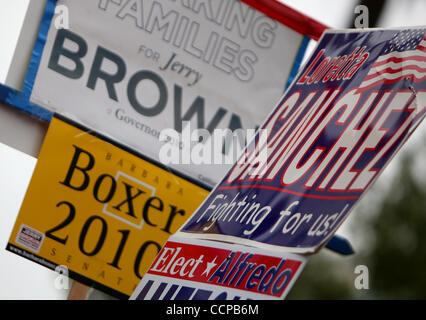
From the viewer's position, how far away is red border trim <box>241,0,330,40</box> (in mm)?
5156

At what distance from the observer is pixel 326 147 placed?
299 cm

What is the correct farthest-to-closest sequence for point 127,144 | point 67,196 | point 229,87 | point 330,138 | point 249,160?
point 229,87 < point 127,144 < point 67,196 < point 249,160 < point 330,138

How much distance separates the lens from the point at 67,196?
4.31 meters

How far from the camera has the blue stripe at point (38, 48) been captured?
14.5ft

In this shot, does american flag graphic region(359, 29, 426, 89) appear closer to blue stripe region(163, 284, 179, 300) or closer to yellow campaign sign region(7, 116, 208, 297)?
blue stripe region(163, 284, 179, 300)

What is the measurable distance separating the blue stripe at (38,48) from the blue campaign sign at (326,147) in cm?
173

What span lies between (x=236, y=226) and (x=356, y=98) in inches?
29.2

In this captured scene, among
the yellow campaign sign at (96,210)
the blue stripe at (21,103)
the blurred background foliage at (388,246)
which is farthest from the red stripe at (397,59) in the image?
the blurred background foliage at (388,246)

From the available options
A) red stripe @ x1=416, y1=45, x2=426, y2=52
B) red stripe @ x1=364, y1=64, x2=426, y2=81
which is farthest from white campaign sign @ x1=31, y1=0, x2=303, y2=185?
red stripe @ x1=416, y1=45, x2=426, y2=52

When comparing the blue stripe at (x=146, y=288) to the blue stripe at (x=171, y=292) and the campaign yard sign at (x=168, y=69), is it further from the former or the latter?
the campaign yard sign at (x=168, y=69)

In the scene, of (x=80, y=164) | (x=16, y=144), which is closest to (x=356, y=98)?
(x=80, y=164)

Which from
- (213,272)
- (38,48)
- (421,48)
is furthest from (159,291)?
(38,48)

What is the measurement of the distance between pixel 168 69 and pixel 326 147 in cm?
210

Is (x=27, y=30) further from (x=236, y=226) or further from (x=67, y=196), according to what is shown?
(x=236, y=226)
